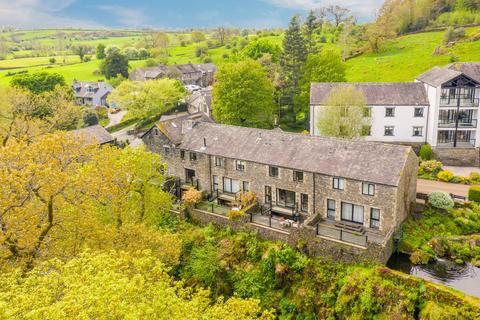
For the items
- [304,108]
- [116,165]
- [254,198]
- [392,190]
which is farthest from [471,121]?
[116,165]

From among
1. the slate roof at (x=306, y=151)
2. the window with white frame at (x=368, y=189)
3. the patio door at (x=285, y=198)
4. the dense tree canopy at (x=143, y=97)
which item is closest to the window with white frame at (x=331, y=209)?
the slate roof at (x=306, y=151)

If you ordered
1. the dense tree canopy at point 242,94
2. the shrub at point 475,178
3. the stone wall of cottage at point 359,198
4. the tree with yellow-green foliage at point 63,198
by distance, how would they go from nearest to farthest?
1. the tree with yellow-green foliage at point 63,198
2. the stone wall of cottage at point 359,198
3. the shrub at point 475,178
4. the dense tree canopy at point 242,94

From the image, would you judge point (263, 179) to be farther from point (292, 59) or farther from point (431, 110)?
point (292, 59)

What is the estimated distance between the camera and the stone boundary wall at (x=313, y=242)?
106 feet

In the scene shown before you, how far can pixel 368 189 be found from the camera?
117 ft

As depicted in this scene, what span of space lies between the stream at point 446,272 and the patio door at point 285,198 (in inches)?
431

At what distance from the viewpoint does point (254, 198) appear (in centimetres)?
4250

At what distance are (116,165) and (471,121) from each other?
48665mm

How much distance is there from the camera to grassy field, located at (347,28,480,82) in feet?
294

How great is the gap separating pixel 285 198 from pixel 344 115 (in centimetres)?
1849

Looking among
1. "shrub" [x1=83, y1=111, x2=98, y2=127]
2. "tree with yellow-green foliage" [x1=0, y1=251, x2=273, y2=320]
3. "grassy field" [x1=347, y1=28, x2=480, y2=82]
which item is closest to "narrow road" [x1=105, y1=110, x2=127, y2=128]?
"shrub" [x1=83, y1=111, x2=98, y2=127]

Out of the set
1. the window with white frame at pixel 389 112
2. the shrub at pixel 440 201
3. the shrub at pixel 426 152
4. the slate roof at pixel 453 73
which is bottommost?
the shrub at pixel 440 201

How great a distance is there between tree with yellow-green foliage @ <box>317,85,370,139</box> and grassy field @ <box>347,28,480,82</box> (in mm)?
39082

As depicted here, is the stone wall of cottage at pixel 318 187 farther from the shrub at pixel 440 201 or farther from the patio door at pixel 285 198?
the shrub at pixel 440 201
